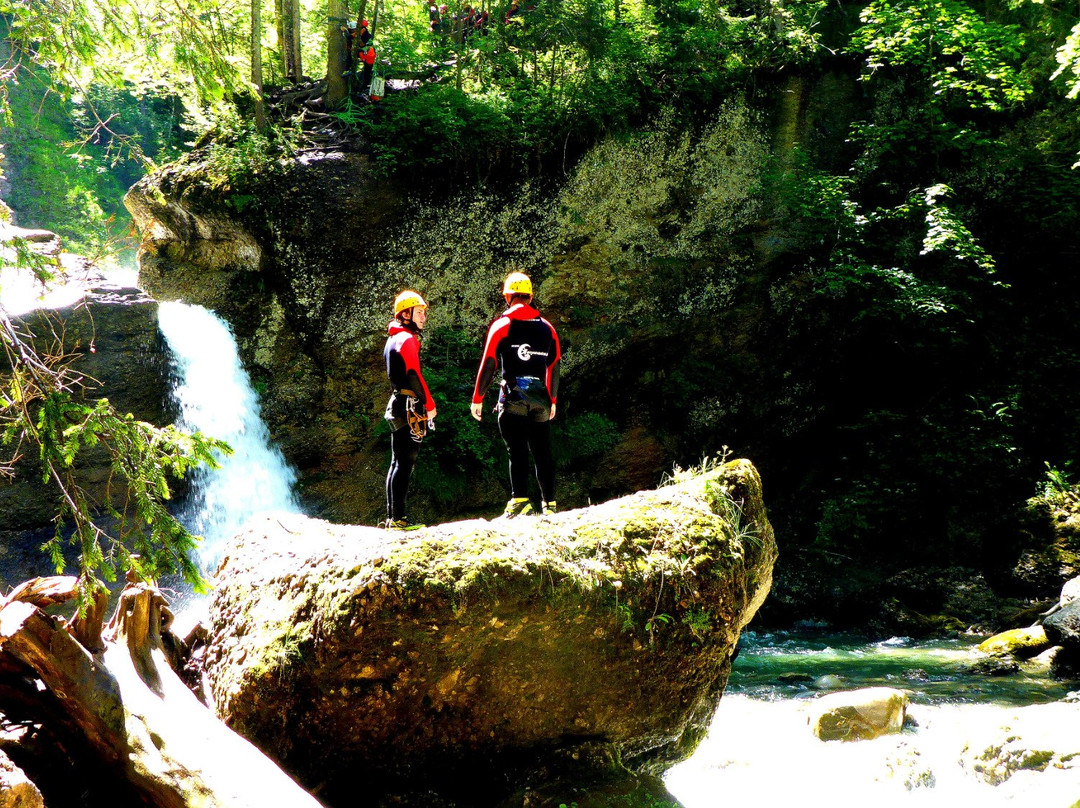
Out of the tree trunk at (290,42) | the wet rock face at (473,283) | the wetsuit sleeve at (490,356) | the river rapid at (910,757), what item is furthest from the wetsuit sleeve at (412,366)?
the tree trunk at (290,42)

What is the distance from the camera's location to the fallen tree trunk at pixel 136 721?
2951mm

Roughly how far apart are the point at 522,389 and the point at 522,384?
0.04 meters

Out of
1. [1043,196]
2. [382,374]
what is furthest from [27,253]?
[1043,196]

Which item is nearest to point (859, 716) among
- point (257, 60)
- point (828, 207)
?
point (828, 207)

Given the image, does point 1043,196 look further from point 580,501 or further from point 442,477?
point 442,477

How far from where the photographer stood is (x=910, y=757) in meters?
4.90

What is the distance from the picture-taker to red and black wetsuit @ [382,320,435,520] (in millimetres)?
5691

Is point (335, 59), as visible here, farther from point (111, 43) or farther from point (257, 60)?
point (111, 43)

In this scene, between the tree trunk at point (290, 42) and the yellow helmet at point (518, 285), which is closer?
the yellow helmet at point (518, 285)

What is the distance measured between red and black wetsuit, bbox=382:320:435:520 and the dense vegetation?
601cm

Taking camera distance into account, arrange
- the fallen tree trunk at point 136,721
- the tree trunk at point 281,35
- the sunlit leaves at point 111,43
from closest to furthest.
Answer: the fallen tree trunk at point 136,721 → the sunlit leaves at point 111,43 → the tree trunk at point 281,35

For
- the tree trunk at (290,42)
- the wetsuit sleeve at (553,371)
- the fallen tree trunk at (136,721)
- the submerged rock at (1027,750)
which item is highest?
the tree trunk at (290,42)

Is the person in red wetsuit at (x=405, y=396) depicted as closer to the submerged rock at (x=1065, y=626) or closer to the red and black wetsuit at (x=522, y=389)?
the red and black wetsuit at (x=522, y=389)

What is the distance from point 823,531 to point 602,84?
8.03m
